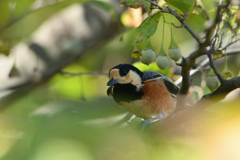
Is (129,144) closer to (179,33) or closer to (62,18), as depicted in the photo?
(62,18)

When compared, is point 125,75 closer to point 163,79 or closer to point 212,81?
point 163,79

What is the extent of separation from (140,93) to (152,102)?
63mm

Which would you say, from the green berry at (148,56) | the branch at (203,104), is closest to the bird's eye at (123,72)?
the green berry at (148,56)

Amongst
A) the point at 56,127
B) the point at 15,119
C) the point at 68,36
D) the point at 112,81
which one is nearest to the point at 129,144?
the point at 56,127

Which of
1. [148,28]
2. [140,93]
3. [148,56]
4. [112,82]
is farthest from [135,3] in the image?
[140,93]

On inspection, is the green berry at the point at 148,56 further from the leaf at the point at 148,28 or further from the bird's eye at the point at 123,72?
the bird's eye at the point at 123,72

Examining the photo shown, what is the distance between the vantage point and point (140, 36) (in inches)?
34.3

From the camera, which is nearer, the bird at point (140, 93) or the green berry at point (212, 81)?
the green berry at point (212, 81)

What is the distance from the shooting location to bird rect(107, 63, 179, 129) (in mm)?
1373

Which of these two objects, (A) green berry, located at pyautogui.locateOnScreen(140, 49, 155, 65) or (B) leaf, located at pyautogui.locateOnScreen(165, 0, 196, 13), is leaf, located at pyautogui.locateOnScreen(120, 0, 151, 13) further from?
(A) green berry, located at pyautogui.locateOnScreen(140, 49, 155, 65)

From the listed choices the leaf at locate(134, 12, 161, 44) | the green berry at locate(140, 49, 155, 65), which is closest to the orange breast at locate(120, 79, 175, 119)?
the green berry at locate(140, 49, 155, 65)

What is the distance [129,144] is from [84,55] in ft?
7.26

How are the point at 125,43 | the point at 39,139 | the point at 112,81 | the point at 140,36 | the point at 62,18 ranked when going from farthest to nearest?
1. the point at 125,43
2. the point at 62,18
3. the point at 112,81
4. the point at 140,36
5. the point at 39,139

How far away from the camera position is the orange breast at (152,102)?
139cm
